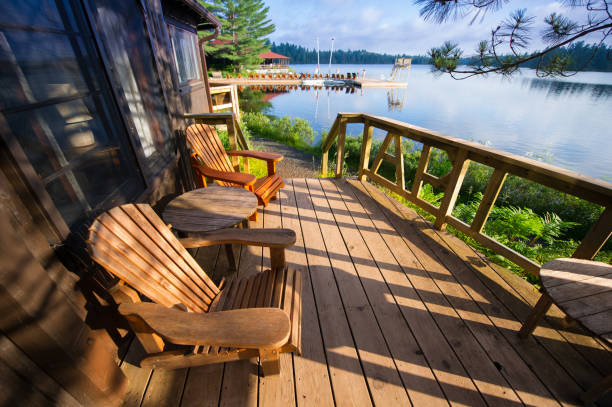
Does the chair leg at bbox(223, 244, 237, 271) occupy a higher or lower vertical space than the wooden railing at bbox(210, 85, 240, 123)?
lower

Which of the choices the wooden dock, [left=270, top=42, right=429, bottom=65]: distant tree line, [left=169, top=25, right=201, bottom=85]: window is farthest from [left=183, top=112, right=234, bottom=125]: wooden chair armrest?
[left=270, top=42, right=429, bottom=65]: distant tree line

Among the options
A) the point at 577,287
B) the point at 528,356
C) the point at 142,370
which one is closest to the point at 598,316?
the point at 577,287

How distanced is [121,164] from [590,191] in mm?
3228

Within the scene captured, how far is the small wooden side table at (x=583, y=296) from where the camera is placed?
1.10 meters

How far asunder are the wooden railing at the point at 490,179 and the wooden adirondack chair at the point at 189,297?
181 cm

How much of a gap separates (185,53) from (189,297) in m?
5.90

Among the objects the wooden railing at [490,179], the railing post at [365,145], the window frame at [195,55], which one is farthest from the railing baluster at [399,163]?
the window frame at [195,55]

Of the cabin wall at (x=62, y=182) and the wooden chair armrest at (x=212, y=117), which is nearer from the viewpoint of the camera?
the cabin wall at (x=62, y=182)

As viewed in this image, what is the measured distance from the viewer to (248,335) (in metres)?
0.86

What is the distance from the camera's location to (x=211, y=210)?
1.89 m

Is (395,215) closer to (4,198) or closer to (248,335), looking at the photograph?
(248,335)

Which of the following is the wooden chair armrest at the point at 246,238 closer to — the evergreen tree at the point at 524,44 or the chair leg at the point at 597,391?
the chair leg at the point at 597,391

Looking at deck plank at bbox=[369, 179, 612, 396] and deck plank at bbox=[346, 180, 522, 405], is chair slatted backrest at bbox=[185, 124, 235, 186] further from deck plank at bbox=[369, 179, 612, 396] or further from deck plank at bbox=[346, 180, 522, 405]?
deck plank at bbox=[369, 179, 612, 396]

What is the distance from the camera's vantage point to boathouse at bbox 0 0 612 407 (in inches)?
36.8
